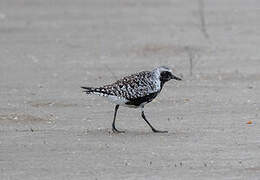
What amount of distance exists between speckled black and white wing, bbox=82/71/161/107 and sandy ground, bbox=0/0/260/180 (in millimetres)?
401

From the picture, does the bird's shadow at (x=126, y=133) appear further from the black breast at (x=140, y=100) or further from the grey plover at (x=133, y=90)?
the black breast at (x=140, y=100)

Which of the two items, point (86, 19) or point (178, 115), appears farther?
point (86, 19)

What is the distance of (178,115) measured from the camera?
448 inches

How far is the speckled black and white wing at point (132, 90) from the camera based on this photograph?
10242mm

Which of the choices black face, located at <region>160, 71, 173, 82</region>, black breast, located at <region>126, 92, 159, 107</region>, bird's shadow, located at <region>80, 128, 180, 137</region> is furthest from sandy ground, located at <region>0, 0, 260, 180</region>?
black face, located at <region>160, 71, 173, 82</region>

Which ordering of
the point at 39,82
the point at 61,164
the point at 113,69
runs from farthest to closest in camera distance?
1. the point at 113,69
2. the point at 39,82
3. the point at 61,164

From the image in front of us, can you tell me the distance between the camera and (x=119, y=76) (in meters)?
14.3

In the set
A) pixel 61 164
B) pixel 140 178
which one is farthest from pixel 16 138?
pixel 140 178

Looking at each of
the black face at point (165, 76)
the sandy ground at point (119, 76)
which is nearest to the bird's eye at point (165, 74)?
the black face at point (165, 76)

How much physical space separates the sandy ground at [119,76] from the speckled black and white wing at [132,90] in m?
0.40

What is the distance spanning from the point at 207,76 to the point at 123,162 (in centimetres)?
564

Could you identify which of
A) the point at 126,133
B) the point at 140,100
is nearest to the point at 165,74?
the point at 140,100

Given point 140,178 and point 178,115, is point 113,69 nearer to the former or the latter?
point 178,115

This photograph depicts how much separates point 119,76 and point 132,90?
4058 millimetres
